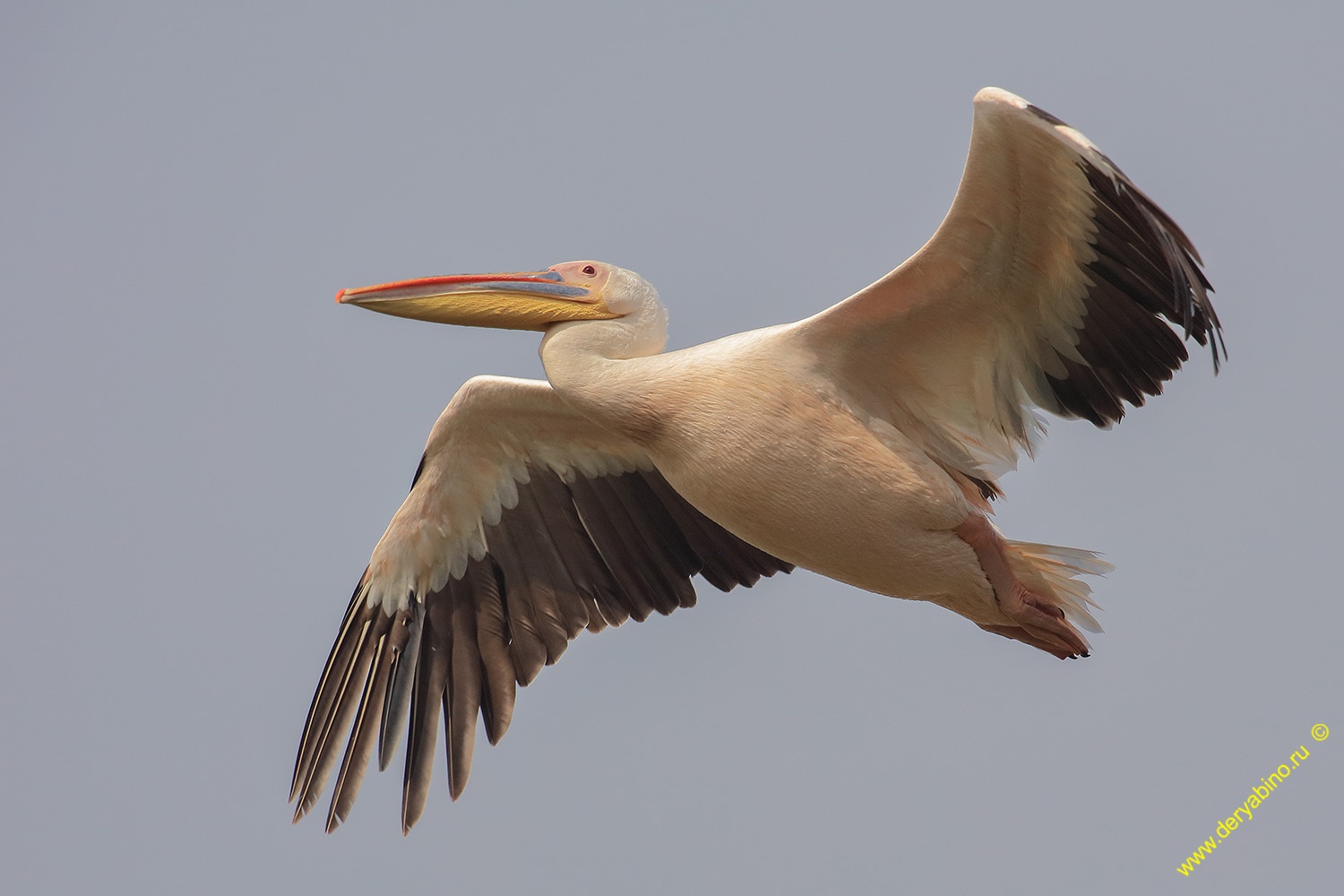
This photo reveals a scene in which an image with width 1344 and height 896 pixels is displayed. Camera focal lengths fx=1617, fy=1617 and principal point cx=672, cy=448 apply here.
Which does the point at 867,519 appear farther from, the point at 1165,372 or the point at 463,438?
the point at 463,438

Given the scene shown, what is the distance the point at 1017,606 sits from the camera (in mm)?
7770

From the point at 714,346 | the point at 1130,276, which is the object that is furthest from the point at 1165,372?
the point at 714,346

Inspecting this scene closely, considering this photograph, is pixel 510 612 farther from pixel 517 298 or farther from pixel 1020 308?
pixel 1020 308

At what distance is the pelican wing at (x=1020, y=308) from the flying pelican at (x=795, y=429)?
1 centimetres

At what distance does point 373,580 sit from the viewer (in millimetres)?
9219

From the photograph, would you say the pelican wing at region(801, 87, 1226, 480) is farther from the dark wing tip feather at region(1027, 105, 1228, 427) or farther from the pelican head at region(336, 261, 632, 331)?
the pelican head at region(336, 261, 632, 331)

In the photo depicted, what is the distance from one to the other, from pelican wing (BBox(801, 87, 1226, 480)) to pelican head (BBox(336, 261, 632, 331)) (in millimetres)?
1039

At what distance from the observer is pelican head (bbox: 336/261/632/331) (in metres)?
7.87

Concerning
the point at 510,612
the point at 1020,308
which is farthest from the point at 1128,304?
the point at 510,612

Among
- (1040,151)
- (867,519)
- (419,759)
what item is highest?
(1040,151)

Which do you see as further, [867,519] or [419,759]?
[419,759]

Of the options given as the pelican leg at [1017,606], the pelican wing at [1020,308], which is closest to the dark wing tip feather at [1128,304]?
the pelican wing at [1020,308]

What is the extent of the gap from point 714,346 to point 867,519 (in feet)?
3.52

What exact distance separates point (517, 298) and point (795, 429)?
1.61 metres
